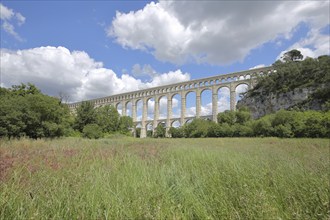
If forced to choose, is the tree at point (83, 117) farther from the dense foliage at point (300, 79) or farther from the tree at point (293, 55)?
the tree at point (293, 55)

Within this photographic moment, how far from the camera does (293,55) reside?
217 ft

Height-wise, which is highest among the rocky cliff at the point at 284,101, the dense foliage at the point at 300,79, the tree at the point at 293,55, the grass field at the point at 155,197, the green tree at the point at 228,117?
the tree at the point at 293,55

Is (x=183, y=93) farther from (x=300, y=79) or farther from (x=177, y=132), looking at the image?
(x=300, y=79)

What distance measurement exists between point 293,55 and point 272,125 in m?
36.3

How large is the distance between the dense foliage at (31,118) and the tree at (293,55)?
2414 inches

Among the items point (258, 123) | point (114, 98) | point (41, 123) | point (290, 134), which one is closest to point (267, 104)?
point (258, 123)

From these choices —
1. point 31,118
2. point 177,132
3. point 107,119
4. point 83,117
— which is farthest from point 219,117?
point 31,118

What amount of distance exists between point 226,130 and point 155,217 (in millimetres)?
48067

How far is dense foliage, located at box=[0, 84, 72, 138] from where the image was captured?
2256cm

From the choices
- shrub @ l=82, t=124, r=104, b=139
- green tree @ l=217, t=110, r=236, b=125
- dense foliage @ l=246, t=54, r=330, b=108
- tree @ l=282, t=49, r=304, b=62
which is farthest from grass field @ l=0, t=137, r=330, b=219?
tree @ l=282, t=49, r=304, b=62

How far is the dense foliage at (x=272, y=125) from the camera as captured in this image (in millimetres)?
34256

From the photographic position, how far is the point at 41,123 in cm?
2509

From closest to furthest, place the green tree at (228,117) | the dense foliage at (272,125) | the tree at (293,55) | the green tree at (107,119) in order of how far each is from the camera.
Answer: the dense foliage at (272,125) < the green tree at (107,119) < the green tree at (228,117) < the tree at (293,55)

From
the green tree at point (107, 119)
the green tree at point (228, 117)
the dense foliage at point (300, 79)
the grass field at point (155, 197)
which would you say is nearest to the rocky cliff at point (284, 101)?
the dense foliage at point (300, 79)
